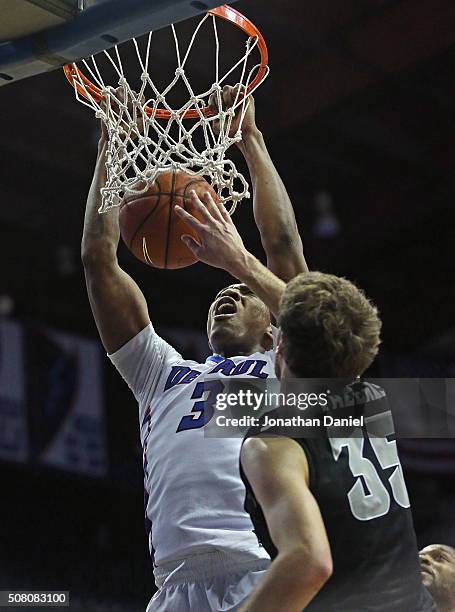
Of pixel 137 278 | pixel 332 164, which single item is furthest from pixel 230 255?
pixel 137 278

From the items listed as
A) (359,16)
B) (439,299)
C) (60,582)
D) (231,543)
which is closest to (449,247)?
(439,299)

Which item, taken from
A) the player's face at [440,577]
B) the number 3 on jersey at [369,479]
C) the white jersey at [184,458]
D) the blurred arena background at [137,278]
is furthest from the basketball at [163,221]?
the blurred arena background at [137,278]

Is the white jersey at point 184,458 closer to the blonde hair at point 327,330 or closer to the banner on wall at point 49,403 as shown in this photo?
the blonde hair at point 327,330

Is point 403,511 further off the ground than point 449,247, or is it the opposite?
point 449,247

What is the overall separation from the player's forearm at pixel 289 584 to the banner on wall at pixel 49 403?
5.96m

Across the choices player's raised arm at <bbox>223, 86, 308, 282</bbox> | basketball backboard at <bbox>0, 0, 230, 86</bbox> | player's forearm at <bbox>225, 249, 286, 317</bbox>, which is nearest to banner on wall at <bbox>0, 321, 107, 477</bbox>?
player's raised arm at <bbox>223, 86, 308, 282</bbox>

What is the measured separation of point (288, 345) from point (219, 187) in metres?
1.46

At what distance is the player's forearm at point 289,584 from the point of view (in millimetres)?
A: 1536

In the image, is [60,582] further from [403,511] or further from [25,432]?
[403,511]

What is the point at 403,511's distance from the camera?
178 centimetres

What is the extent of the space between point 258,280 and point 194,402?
2.98 feet

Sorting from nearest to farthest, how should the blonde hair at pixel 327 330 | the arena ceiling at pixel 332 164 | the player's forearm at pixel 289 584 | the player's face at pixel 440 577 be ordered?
the player's forearm at pixel 289 584, the blonde hair at pixel 327 330, the player's face at pixel 440 577, the arena ceiling at pixel 332 164

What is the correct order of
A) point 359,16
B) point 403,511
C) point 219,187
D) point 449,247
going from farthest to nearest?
1. point 449,247
2. point 359,16
3. point 219,187
4. point 403,511

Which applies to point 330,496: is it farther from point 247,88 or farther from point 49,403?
point 49,403
